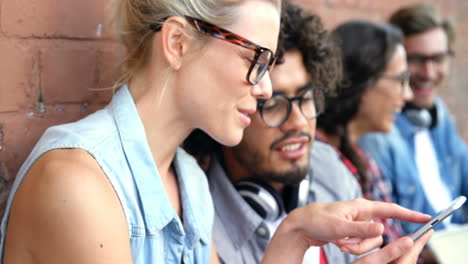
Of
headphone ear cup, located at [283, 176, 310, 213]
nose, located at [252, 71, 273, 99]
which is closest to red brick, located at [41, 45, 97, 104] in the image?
nose, located at [252, 71, 273, 99]

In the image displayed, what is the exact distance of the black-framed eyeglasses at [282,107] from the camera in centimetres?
178

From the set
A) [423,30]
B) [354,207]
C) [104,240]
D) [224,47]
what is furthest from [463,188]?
[104,240]

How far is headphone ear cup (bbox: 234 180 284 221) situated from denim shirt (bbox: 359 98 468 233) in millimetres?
1217

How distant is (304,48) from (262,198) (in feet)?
1.86

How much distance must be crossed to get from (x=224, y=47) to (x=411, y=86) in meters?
2.22

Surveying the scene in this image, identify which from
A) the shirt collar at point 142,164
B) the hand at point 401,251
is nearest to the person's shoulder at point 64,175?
the shirt collar at point 142,164

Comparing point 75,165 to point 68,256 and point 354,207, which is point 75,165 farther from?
point 354,207

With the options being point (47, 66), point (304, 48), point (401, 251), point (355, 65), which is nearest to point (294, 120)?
point (304, 48)

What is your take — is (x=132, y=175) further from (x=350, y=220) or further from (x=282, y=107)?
(x=282, y=107)

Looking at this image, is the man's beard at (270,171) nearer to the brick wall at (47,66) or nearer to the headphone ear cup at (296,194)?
the headphone ear cup at (296,194)

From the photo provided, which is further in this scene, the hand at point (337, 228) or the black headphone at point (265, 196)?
the black headphone at point (265, 196)

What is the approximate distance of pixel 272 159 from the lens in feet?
5.97

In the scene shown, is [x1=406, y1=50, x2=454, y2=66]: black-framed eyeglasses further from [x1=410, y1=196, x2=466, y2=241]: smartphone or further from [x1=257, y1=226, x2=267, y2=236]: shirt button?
[x1=410, y1=196, x2=466, y2=241]: smartphone

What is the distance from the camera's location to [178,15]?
1293 mm
